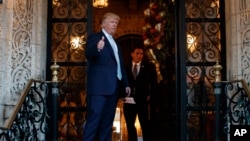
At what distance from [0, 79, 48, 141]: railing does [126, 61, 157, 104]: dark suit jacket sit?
1990mm

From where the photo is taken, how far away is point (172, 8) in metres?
9.54

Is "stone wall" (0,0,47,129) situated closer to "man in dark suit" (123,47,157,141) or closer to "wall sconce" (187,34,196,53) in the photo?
"man in dark suit" (123,47,157,141)

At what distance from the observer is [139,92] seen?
9.77 metres

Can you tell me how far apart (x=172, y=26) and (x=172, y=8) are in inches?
12.4

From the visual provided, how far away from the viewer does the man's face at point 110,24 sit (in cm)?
736

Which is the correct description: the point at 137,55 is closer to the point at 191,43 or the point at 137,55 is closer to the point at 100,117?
the point at 191,43

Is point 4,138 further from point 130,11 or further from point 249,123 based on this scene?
point 130,11

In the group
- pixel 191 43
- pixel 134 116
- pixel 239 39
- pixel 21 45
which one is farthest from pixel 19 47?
pixel 239 39

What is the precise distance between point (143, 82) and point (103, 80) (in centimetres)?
271

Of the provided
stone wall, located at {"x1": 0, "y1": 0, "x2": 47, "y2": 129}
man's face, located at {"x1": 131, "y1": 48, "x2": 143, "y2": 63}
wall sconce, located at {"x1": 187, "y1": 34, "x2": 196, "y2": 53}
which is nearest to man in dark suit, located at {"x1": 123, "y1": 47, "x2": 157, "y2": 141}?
man's face, located at {"x1": 131, "y1": 48, "x2": 143, "y2": 63}

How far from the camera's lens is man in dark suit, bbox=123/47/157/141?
9594mm

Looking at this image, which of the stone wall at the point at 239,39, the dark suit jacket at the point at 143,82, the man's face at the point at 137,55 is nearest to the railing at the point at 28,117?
the dark suit jacket at the point at 143,82

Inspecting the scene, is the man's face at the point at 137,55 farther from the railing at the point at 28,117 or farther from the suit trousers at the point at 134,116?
the railing at the point at 28,117

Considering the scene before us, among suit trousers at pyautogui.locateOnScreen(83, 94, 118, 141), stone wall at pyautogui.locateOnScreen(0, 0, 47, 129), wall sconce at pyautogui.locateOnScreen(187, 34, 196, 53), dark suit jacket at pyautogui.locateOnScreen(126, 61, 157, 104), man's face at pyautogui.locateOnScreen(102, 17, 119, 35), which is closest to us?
suit trousers at pyautogui.locateOnScreen(83, 94, 118, 141)
